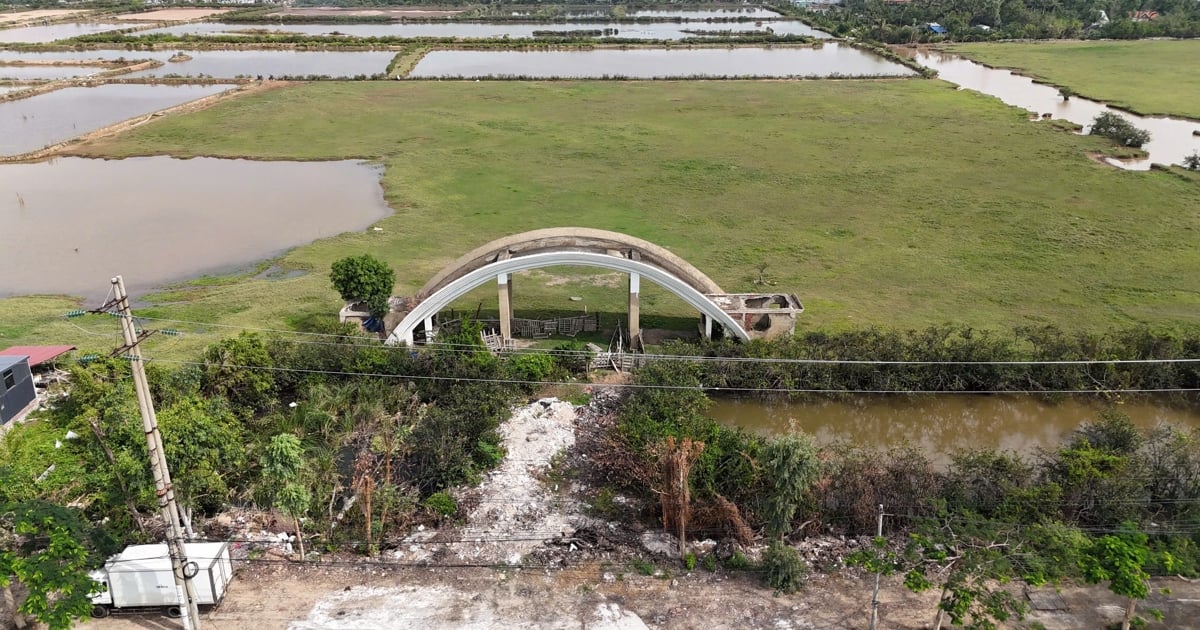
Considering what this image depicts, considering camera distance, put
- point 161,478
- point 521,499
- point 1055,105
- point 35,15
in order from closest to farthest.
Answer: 1. point 161,478
2. point 521,499
3. point 1055,105
4. point 35,15

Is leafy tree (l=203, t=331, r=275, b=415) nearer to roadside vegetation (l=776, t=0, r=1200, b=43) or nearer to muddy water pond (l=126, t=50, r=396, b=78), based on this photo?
muddy water pond (l=126, t=50, r=396, b=78)

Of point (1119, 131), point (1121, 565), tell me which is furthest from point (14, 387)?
point (1119, 131)

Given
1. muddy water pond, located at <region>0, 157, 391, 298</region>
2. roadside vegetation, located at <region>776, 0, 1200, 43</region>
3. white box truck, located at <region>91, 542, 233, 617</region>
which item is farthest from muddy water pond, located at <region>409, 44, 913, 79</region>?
white box truck, located at <region>91, 542, 233, 617</region>

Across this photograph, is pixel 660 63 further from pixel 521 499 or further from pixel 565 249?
pixel 521 499

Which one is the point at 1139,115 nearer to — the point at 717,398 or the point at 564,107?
the point at 564,107

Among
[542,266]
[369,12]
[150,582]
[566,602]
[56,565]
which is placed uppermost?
[369,12]

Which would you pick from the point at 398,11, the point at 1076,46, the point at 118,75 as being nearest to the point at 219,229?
the point at 118,75

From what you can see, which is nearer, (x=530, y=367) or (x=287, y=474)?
(x=287, y=474)

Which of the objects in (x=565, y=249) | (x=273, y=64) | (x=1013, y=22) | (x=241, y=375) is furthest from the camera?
(x=1013, y=22)
